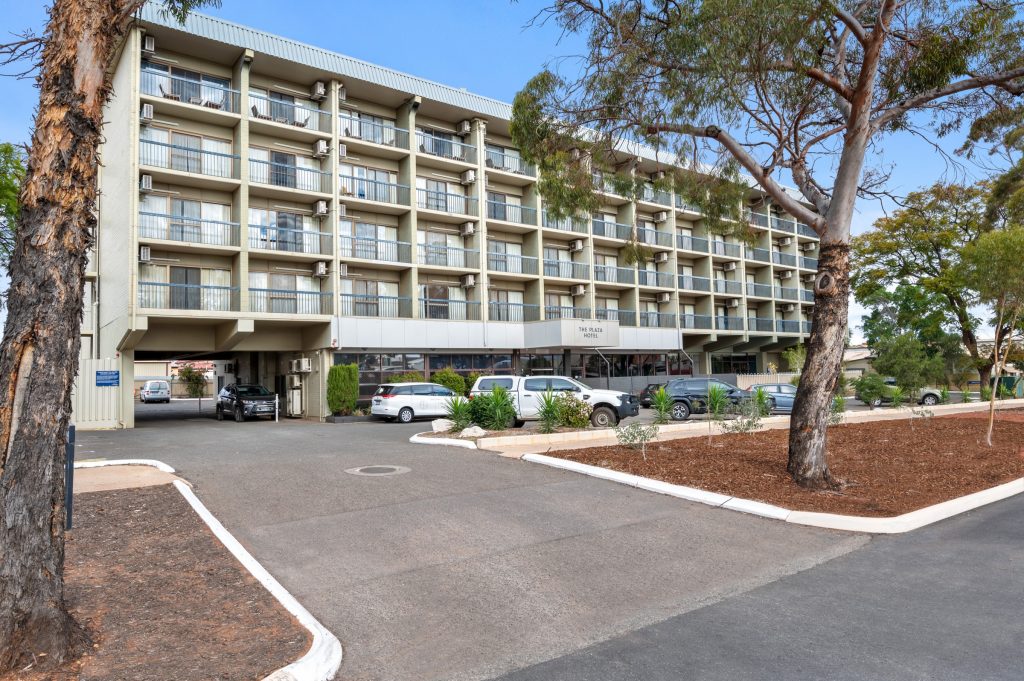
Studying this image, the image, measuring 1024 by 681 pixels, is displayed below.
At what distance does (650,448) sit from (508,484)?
4509 mm

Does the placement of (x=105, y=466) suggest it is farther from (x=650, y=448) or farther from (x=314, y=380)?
(x=314, y=380)

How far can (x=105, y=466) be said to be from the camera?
11.6 meters

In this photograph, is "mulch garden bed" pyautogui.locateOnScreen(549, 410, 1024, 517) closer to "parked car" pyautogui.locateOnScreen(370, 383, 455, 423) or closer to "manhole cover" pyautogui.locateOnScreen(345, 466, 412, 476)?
"manhole cover" pyautogui.locateOnScreen(345, 466, 412, 476)

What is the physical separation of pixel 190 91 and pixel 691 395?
878 inches

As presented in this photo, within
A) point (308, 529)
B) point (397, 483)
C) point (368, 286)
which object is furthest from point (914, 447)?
point (368, 286)

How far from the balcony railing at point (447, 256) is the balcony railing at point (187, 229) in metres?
8.25

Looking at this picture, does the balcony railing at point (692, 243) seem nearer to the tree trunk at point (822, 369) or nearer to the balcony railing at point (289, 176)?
the balcony railing at point (289, 176)

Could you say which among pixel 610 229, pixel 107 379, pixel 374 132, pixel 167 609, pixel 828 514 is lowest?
pixel 828 514

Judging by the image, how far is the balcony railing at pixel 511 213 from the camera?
111ft

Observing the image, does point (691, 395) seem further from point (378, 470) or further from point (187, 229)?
point (187, 229)

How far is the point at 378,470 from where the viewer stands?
1144cm

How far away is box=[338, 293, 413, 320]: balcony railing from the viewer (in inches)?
1138

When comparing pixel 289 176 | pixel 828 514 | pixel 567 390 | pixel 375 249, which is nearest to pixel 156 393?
pixel 375 249

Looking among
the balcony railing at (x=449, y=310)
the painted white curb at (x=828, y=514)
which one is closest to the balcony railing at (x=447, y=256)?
the balcony railing at (x=449, y=310)
